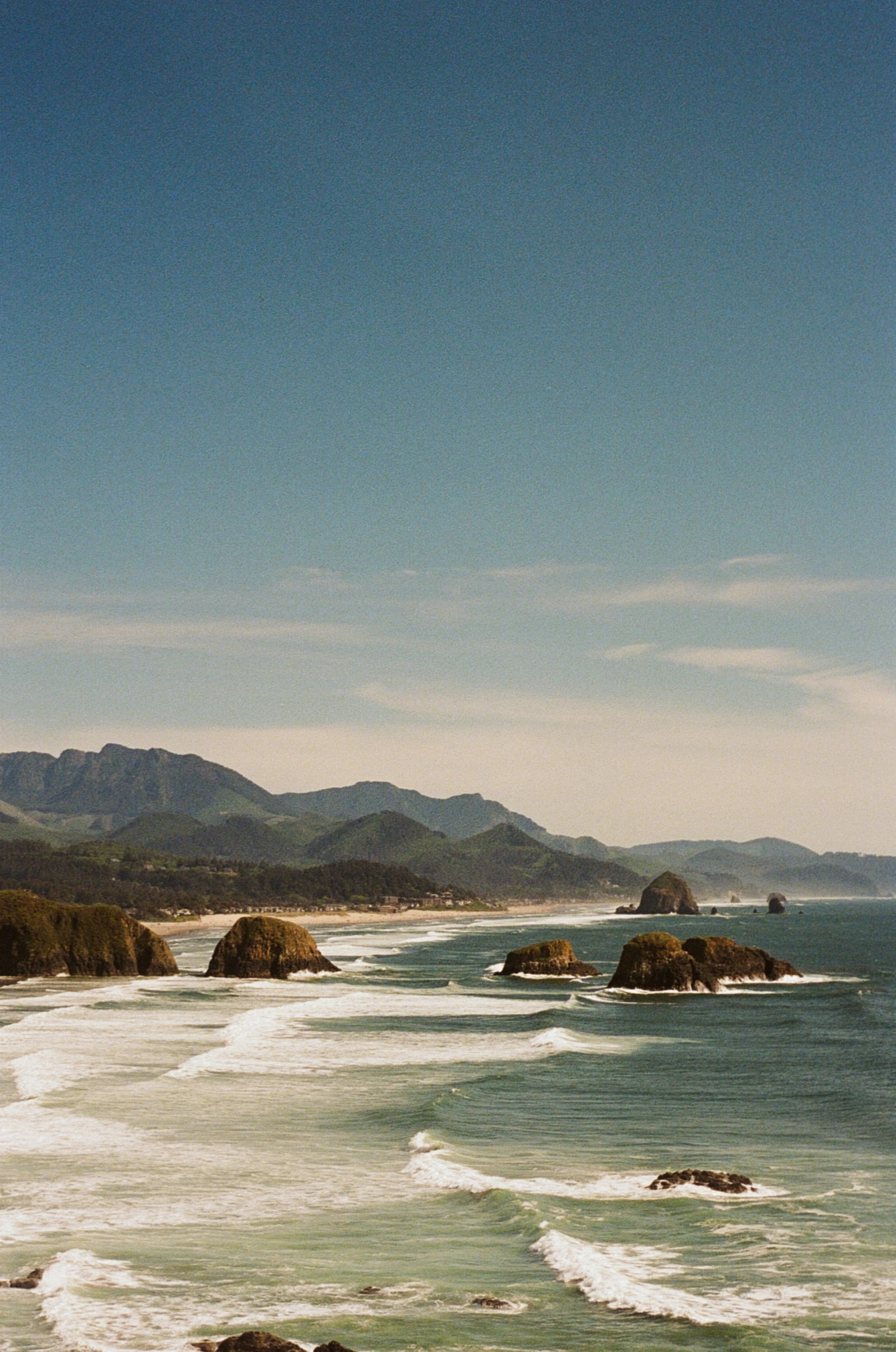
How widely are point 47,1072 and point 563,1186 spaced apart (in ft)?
77.9

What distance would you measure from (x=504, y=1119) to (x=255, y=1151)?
25.7 feet

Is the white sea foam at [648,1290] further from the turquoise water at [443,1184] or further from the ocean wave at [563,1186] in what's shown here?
the ocean wave at [563,1186]

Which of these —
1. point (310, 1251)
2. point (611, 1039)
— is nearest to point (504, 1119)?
point (310, 1251)

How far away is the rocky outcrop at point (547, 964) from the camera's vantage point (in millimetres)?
96812

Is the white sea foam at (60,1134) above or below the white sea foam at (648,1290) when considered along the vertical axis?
below

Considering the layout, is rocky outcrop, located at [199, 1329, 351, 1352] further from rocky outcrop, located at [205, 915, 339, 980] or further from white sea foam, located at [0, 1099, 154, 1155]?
rocky outcrop, located at [205, 915, 339, 980]

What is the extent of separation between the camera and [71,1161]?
3112 cm

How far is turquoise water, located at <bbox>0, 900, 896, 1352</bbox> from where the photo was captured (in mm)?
19906

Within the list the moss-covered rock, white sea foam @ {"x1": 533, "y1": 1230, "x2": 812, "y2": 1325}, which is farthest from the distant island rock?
white sea foam @ {"x1": 533, "y1": 1230, "x2": 812, "y2": 1325}

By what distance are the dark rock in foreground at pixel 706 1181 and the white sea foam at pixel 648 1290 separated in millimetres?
4183

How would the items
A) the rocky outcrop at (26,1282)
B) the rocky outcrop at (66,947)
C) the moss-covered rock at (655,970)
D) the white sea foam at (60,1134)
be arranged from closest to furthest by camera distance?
the rocky outcrop at (26,1282), the white sea foam at (60,1134), the moss-covered rock at (655,970), the rocky outcrop at (66,947)

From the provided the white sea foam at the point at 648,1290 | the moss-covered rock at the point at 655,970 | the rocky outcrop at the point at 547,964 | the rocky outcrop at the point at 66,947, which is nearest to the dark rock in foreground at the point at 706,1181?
the white sea foam at the point at 648,1290

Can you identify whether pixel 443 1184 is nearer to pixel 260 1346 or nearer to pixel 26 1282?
pixel 26 1282

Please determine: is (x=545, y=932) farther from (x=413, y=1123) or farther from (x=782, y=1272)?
(x=782, y=1272)
